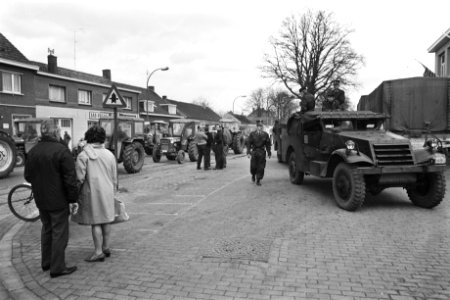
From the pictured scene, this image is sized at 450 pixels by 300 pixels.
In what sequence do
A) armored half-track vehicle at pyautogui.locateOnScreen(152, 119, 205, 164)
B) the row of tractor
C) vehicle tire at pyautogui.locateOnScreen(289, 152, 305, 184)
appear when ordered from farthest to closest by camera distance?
armored half-track vehicle at pyautogui.locateOnScreen(152, 119, 205, 164) → the row of tractor → vehicle tire at pyautogui.locateOnScreen(289, 152, 305, 184)

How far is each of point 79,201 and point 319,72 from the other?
39.4 meters

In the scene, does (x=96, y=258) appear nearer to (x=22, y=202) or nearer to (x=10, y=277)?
(x=10, y=277)

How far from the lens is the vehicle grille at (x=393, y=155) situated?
7.10m

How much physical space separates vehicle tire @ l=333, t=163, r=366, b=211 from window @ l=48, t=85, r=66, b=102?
85.5 ft

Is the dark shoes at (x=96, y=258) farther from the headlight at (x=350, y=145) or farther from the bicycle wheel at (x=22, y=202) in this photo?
the headlight at (x=350, y=145)

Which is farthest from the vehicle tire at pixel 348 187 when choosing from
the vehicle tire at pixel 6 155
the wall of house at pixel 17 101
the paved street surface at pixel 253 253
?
the wall of house at pixel 17 101

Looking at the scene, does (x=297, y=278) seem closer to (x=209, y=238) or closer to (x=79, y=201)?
(x=209, y=238)

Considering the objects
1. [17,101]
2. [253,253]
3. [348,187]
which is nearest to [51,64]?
[17,101]

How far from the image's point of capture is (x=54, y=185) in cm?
417

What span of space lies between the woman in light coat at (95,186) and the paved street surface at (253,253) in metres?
0.53

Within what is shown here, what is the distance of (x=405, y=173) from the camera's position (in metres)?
7.13

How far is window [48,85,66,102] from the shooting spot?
28633mm

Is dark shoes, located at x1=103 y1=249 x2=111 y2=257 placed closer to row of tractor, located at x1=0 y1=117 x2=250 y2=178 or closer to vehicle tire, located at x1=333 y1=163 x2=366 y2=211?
row of tractor, located at x1=0 y1=117 x2=250 y2=178

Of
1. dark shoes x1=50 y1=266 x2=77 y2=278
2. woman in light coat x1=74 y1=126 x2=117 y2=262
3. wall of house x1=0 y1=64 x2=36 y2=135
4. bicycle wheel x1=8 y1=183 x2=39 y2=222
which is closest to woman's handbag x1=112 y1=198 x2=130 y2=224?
woman in light coat x1=74 y1=126 x2=117 y2=262
